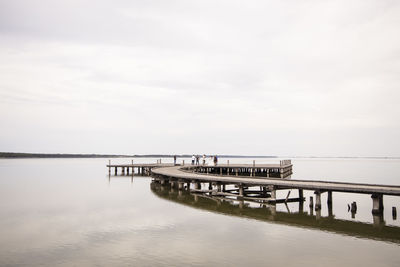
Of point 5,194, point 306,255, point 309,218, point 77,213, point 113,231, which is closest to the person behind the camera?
point 306,255

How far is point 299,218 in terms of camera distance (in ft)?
63.1

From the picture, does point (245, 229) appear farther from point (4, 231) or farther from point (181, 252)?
point (4, 231)

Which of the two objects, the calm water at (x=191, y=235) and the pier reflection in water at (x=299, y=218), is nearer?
the calm water at (x=191, y=235)

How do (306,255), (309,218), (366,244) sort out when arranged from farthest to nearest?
(309,218) → (366,244) → (306,255)

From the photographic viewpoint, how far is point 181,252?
12461 millimetres

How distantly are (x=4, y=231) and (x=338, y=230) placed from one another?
17.2m

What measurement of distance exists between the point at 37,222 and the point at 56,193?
14266 mm

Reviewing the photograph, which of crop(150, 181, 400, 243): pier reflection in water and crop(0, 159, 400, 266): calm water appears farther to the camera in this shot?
crop(150, 181, 400, 243): pier reflection in water

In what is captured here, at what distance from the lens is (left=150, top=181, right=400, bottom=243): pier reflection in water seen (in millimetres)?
15847

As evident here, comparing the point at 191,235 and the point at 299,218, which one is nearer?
the point at 191,235

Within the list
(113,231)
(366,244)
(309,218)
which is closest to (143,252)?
(113,231)

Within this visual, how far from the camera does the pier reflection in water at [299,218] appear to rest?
624 inches

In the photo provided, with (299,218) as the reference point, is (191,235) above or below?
above

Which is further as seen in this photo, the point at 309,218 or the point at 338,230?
the point at 309,218
